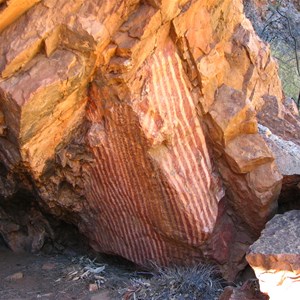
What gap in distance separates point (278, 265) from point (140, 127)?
106cm

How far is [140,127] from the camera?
3.40m

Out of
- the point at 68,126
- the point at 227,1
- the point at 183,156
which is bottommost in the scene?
the point at 183,156

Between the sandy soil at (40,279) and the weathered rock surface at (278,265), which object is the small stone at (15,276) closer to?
the sandy soil at (40,279)

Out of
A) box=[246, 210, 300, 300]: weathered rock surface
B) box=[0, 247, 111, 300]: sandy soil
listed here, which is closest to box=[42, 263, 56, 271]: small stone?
box=[0, 247, 111, 300]: sandy soil

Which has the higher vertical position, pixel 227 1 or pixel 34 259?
pixel 227 1

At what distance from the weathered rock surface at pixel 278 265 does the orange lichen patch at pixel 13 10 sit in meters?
1.69

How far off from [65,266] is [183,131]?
1.29m

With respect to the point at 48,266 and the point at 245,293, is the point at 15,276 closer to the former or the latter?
the point at 48,266

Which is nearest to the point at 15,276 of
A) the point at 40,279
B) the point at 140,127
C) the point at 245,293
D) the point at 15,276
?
the point at 15,276

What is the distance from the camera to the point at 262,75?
4379mm

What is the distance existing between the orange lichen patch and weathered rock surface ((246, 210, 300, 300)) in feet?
5.53

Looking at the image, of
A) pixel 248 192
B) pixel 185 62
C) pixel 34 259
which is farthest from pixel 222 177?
pixel 34 259

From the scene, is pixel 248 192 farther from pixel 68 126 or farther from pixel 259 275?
pixel 68 126

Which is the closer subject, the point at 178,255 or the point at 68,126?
the point at 68,126
